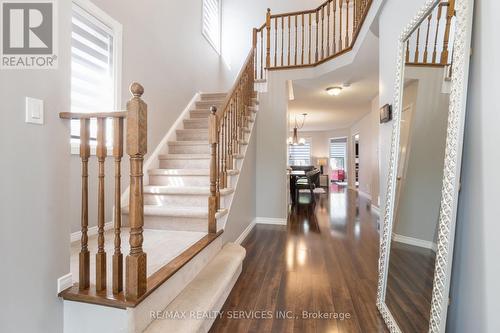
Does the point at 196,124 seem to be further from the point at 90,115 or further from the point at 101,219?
the point at 101,219

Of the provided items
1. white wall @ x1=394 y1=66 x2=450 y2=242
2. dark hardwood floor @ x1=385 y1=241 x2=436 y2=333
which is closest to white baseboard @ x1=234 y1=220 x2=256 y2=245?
dark hardwood floor @ x1=385 y1=241 x2=436 y2=333

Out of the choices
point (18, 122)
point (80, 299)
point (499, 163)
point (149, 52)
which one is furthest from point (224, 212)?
point (149, 52)

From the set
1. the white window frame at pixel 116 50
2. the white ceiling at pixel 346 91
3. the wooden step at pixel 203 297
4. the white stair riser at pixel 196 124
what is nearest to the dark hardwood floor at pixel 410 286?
the wooden step at pixel 203 297

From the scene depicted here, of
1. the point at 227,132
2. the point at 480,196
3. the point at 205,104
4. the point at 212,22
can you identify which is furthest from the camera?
the point at 212,22

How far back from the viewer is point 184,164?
3.28m

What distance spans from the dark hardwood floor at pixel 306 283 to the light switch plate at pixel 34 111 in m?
1.51

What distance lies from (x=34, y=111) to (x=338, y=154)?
11560 mm

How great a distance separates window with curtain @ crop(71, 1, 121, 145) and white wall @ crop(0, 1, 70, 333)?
1.10m

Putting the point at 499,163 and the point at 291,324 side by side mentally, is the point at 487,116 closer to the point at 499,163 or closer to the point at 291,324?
the point at 499,163

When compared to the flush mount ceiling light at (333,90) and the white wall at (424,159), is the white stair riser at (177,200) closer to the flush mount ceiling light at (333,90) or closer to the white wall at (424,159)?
the white wall at (424,159)

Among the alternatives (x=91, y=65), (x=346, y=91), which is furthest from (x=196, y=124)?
(x=346, y=91)

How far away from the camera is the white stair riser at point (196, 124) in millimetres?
3943

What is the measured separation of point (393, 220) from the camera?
166 centimetres

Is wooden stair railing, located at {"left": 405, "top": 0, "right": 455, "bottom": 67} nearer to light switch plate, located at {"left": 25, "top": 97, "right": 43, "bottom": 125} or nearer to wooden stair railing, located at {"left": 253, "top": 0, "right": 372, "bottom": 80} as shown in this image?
wooden stair railing, located at {"left": 253, "top": 0, "right": 372, "bottom": 80}
